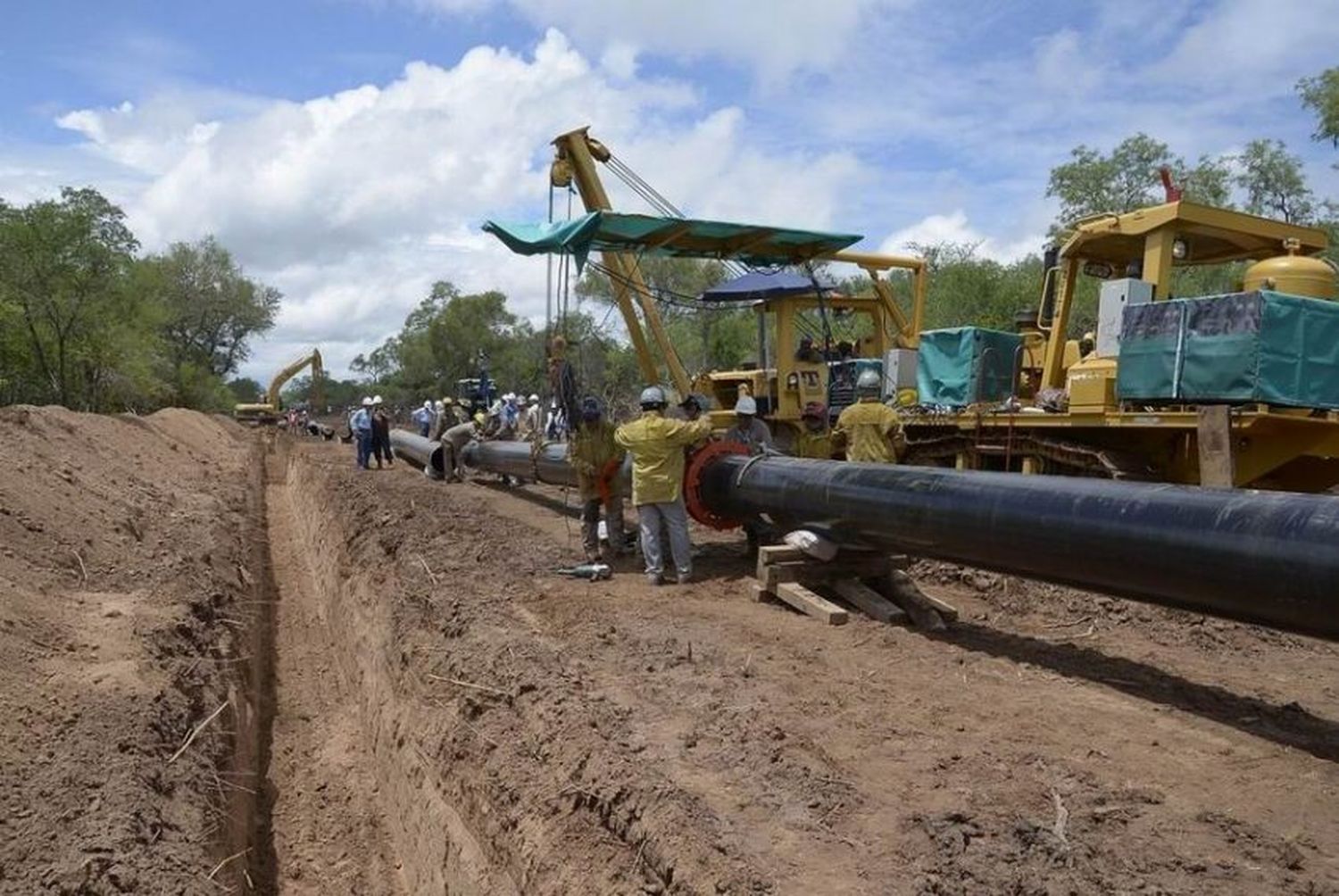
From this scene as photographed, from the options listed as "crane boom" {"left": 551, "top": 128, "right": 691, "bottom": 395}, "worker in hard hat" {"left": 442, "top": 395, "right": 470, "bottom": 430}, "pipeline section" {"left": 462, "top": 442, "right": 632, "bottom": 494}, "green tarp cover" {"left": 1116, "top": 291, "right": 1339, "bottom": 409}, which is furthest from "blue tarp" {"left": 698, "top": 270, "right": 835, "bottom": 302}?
"worker in hard hat" {"left": 442, "top": 395, "right": 470, "bottom": 430}

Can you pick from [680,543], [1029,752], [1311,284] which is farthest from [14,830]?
[1311,284]

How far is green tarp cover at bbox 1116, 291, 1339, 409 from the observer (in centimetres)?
671

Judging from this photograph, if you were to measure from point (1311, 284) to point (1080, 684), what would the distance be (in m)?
4.53

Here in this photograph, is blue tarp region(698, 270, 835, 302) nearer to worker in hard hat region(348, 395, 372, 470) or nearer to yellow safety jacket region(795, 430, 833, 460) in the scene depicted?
yellow safety jacket region(795, 430, 833, 460)

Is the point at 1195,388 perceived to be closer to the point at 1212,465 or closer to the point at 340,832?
the point at 1212,465

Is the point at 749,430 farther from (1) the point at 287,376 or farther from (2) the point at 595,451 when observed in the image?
(1) the point at 287,376

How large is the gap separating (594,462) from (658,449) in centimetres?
127

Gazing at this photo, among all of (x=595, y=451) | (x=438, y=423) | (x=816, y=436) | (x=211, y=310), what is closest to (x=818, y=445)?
(x=816, y=436)

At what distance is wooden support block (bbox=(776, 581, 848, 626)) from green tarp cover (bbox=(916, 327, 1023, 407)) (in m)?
3.53

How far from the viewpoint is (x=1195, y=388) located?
278 inches

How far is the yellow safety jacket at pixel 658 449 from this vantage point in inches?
299

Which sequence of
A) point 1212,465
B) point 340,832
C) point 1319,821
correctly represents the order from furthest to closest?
point 1212,465 → point 340,832 → point 1319,821

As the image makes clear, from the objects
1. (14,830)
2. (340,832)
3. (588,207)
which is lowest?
(340,832)

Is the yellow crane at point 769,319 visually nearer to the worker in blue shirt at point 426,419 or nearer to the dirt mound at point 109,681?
the dirt mound at point 109,681
